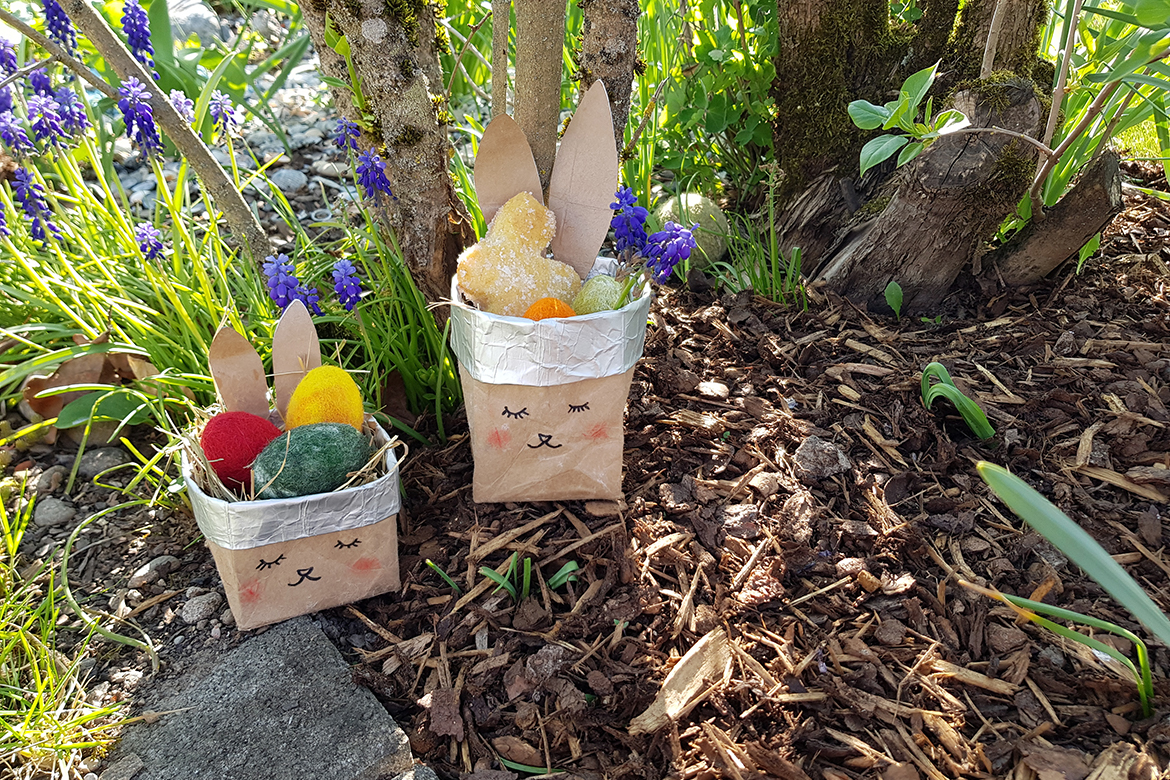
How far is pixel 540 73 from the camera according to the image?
1599 millimetres

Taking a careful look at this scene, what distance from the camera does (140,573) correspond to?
156 cm

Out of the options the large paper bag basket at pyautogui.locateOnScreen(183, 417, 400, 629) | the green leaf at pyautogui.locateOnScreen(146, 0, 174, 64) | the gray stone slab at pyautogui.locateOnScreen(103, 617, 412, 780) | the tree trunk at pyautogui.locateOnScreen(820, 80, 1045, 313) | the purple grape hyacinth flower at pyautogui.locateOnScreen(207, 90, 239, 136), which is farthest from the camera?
the green leaf at pyautogui.locateOnScreen(146, 0, 174, 64)

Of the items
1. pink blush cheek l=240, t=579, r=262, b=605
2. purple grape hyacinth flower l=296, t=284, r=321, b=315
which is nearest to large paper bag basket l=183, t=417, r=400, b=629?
pink blush cheek l=240, t=579, r=262, b=605

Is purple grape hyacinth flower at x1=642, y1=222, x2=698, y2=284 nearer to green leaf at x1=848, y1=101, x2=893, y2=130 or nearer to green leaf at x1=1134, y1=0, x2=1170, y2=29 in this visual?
green leaf at x1=848, y1=101, x2=893, y2=130

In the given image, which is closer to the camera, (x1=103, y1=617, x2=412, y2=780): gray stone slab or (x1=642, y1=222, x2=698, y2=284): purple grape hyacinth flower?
(x1=103, y1=617, x2=412, y2=780): gray stone slab

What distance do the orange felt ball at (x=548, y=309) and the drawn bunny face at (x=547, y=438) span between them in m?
0.13

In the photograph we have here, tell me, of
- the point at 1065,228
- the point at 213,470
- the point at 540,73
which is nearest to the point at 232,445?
the point at 213,470

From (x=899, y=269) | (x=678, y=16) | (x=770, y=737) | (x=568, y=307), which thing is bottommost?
A: (x=770, y=737)

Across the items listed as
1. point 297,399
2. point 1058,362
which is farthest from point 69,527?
point 1058,362

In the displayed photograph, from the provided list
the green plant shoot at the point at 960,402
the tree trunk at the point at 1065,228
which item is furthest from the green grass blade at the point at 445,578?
the tree trunk at the point at 1065,228

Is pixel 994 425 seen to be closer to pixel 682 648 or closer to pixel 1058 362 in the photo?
pixel 1058 362

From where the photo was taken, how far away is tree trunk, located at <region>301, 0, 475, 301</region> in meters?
1.51

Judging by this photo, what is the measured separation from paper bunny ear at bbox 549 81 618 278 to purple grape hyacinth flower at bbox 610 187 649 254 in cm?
3

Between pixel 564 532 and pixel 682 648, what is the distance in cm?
34
